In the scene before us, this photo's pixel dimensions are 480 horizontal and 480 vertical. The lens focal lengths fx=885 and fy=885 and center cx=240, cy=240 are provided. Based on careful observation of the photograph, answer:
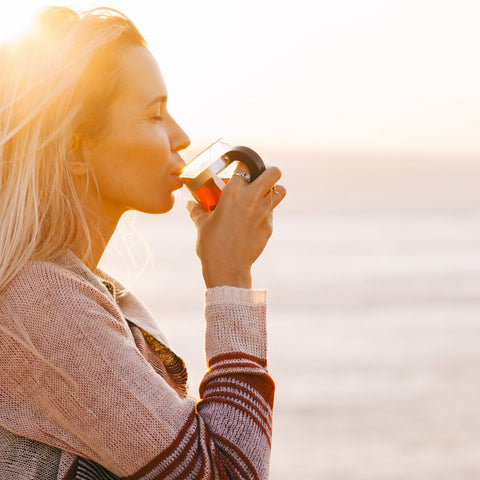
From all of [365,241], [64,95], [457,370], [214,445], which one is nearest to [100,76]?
[64,95]

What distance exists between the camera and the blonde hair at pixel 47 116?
157 centimetres

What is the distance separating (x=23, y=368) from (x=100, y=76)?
1.86 ft

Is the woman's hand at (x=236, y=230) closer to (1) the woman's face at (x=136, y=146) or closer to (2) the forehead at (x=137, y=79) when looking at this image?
(1) the woman's face at (x=136, y=146)

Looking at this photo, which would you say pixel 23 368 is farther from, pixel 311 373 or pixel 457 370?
pixel 457 370

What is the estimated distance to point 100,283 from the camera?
64.9 inches

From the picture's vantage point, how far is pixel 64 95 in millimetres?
1612

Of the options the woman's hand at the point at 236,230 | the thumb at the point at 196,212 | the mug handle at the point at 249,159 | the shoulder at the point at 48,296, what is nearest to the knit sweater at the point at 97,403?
the shoulder at the point at 48,296

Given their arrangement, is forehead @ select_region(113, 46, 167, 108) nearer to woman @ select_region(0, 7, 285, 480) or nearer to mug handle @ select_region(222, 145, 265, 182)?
woman @ select_region(0, 7, 285, 480)

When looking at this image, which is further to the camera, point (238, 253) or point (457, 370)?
point (457, 370)

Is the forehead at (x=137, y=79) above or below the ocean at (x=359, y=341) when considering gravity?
below

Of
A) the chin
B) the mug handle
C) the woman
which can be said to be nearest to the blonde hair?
the woman

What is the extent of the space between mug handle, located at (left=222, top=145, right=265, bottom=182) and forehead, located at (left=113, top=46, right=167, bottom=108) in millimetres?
189

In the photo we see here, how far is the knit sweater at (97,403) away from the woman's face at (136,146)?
10.3 inches

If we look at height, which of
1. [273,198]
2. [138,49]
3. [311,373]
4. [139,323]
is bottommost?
[139,323]
